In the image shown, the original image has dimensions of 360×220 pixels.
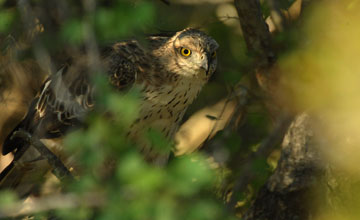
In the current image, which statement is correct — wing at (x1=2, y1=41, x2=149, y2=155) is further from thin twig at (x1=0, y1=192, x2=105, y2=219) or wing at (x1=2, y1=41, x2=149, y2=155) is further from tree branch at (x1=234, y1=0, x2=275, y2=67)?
thin twig at (x1=0, y1=192, x2=105, y2=219)

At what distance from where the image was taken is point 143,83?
14.7 ft

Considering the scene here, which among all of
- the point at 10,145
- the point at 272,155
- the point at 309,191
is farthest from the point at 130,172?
the point at 272,155

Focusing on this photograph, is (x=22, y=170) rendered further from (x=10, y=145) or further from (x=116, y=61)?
(x=116, y=61)

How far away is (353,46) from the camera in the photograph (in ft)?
6.98

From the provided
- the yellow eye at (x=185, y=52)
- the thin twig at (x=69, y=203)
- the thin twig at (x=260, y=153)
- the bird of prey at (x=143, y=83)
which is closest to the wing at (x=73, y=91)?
the bird of prey at (x=143, y=83)

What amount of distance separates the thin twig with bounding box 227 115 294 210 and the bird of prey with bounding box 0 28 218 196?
1.99ft

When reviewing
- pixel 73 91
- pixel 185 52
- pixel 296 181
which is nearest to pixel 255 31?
pixel 185 52

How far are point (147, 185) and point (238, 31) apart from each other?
3.08m

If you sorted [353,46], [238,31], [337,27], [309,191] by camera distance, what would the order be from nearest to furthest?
[353,46] < [337,27] < [309,191] < [238,31]

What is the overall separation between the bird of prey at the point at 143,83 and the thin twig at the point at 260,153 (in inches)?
23.9

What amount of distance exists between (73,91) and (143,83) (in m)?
0.51

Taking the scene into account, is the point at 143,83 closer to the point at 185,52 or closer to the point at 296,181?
the point at 185,52

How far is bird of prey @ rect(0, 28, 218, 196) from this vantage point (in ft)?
14.4

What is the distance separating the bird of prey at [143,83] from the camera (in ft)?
14.4
